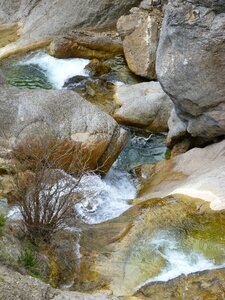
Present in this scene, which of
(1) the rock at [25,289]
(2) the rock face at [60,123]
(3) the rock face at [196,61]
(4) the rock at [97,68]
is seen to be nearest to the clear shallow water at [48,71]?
(4) the rock at [97,68]

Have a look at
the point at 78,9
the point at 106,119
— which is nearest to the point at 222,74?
the point at 106,119

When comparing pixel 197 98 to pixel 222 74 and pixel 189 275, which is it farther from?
pixel 189 275

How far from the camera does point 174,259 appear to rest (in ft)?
26.0

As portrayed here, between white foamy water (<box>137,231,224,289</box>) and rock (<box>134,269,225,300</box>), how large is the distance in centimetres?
17

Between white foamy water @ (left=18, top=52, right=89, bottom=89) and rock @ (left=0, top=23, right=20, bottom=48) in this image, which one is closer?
white foamy water @ (left=18, top=52, right=89, bottom=89)

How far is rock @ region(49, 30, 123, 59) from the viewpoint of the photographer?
58.4 ft

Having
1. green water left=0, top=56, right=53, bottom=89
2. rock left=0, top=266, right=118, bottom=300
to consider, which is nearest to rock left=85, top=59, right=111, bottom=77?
green water left=0, top=56, right=53, bottom=89

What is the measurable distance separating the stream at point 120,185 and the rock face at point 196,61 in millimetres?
2030

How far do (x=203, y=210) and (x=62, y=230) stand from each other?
7.63ft

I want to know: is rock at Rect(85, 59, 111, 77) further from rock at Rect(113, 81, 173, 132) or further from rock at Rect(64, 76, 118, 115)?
rock at Rect(113, 81, 173, 132)

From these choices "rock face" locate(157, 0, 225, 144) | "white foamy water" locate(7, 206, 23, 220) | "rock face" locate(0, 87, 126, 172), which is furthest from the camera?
"rock face" locate(0, 87, 126, 172)

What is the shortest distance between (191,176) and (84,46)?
343 inches

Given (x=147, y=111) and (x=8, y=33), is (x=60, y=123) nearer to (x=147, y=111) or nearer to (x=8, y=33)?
(x=147, y=111)

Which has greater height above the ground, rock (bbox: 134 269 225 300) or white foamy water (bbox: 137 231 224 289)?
rock (bbox: 134 269 225 300)
